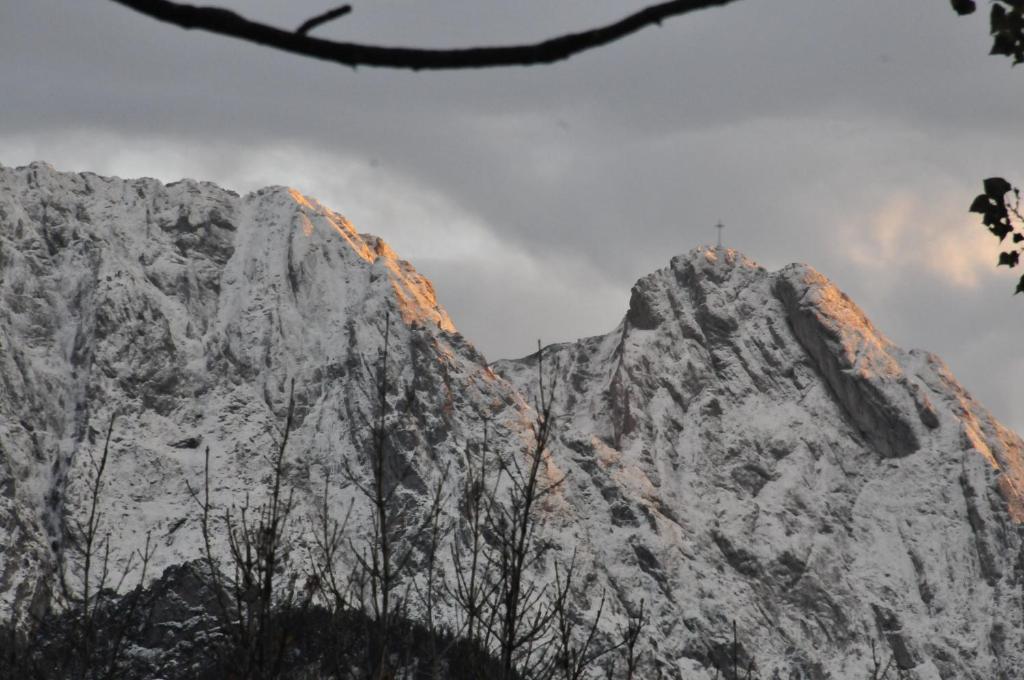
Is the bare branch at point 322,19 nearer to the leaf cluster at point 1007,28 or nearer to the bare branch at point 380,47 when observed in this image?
the bare branch at point 380,47

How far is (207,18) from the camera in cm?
541

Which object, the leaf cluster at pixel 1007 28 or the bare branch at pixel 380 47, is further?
the leaf cluster at pixel 1007 28

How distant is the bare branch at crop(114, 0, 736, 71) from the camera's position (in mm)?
5430

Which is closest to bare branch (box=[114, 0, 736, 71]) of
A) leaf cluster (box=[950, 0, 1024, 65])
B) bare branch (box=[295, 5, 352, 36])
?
bare branch (box=[295, 5, 352, 36])

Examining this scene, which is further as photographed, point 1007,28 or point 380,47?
point 1007,28

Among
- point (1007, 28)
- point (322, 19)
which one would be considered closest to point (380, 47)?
point (322, 19)

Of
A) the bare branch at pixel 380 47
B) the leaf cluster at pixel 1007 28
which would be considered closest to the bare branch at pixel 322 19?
the bare branch at pixel 380 47

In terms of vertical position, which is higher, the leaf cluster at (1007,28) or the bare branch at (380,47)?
the leaf cluster at (1007,28)

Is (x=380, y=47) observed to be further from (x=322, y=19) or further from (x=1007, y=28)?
(x=1007, y=28)

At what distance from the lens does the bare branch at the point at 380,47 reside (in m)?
5.43

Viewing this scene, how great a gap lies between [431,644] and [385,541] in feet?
15.9

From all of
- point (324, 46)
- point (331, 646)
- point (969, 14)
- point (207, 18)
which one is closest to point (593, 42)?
point (324, 46)

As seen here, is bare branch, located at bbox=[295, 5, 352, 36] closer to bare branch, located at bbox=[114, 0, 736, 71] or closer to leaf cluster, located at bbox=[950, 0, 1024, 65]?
bare branch, located at bbox=[114, 0, 736, 71]

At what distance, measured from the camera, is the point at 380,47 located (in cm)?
549
